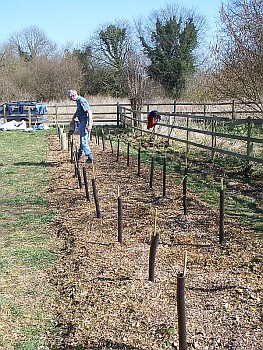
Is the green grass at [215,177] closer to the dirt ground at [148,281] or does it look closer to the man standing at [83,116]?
the dirt ground at [148,281]

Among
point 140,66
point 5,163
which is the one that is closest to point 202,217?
point 5,163

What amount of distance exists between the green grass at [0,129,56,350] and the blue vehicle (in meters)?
16.3

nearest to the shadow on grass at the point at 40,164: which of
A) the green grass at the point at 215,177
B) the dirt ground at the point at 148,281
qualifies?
the green grass at the point at 215,177

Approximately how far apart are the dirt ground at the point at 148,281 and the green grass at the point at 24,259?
0.13 meters

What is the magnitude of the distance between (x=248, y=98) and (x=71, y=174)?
4074 mm

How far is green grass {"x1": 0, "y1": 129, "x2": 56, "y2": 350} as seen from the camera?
322cm

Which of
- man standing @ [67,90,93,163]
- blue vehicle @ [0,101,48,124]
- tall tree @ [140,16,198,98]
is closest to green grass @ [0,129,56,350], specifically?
man standing @ [67,90,93,163]

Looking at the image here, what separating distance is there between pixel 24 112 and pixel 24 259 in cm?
2234

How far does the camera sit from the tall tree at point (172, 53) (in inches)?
1410

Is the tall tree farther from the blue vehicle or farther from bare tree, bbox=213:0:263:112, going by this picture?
bare tree, bbox=213:0:263:112

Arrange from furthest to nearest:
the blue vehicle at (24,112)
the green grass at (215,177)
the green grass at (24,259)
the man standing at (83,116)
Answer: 1. the blue vehicle at (24,112)
2. the man standing at (83,116)
3. the green grass at (215,177)
4. the green grass at (24,259)

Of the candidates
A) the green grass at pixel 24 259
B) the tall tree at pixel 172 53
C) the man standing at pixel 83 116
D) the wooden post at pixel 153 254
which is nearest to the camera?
the green grass at pixel 24 259

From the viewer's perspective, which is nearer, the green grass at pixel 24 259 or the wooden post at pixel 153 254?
the green grass at pixel 24 259

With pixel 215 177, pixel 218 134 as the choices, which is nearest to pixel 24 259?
pixel 215 177
